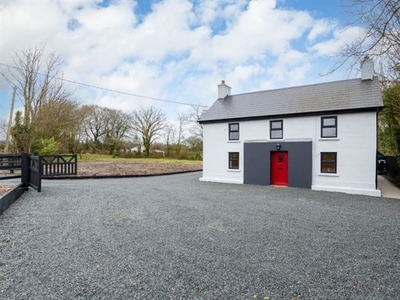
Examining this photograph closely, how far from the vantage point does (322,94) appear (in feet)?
45.8

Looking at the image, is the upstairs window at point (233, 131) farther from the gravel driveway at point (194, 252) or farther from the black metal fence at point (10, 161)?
the black metal fence at point (10, 161)

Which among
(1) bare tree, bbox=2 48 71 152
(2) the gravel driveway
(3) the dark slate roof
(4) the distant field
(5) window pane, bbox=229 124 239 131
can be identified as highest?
(1) bare tree, bbox=2 48 71 152

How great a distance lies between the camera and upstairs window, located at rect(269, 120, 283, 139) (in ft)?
46.2

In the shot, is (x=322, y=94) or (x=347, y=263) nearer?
(x=347, y=263)

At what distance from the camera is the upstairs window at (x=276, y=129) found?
46.2ft

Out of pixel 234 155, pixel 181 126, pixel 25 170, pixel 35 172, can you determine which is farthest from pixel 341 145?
pixel 181 126

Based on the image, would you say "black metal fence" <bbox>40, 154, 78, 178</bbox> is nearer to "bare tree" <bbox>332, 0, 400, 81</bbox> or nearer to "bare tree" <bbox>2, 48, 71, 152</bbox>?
"bare tree" <bbox>2, 48, 71, 152</bbox>

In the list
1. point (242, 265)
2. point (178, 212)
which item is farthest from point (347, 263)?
point (178, 212)

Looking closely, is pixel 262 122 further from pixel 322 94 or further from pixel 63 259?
pixel 63 259

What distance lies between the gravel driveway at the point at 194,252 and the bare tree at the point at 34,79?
18.1m

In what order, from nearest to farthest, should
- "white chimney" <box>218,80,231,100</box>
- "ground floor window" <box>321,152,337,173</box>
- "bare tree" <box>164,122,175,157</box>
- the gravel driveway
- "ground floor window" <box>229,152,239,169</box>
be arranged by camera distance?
1. the gravel driveway
2. "ground floor window" <box>321,152,337,173</box>
3. "ground floor window" <box>229,152,239,169</box>
4. "white chimney" <box>218,80,231,100</box>
5. "bare tree" <box>164,122,175,157</box>

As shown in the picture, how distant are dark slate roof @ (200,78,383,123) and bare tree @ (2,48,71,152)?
53.4 ft

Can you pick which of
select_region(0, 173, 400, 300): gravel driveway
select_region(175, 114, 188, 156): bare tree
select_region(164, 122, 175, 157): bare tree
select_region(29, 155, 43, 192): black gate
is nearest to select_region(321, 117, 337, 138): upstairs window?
select_region(0, 173, 400, 300): gravel driveway

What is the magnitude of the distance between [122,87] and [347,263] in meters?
24.2
